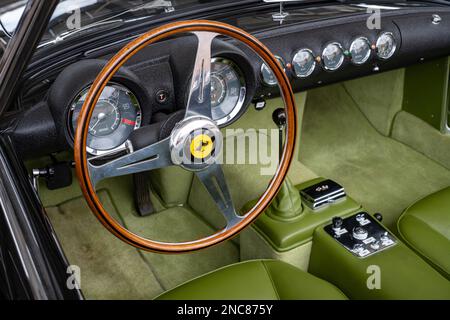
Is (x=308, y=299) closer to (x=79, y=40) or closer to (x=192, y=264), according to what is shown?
(x=192, y=264)

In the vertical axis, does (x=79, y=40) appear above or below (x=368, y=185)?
above

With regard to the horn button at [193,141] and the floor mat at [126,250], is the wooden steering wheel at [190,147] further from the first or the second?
the floor mat at [126,250]

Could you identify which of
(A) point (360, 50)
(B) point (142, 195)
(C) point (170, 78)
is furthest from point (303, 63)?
(B) point (142, 195)

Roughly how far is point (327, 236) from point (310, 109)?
1.26 meters

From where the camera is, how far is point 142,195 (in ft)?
7.84

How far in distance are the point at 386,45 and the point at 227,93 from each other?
0.83 meters

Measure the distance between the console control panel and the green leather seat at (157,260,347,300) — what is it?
241 millimetres

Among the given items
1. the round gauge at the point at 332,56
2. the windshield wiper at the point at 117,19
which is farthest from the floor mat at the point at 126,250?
the windshield wiper at the point at 117,19

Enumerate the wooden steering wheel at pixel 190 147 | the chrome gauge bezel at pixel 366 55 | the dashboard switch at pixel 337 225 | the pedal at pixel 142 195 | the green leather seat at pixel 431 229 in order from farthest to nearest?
the pedal at pixel 142 195, the chrome gauge bezel at pixel 366 55, the dashboard switch at pixel 337 225, the green leather seat at pixel 431 229, the wooden steering wheel at pixel 190 147

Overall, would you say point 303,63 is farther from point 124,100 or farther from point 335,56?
point 124,100

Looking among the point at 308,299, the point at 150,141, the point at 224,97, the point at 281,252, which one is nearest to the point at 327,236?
the point at 281,252

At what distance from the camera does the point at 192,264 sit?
7.23ft

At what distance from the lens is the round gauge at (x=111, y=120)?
1.46 meters

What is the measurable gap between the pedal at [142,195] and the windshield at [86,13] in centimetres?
77
